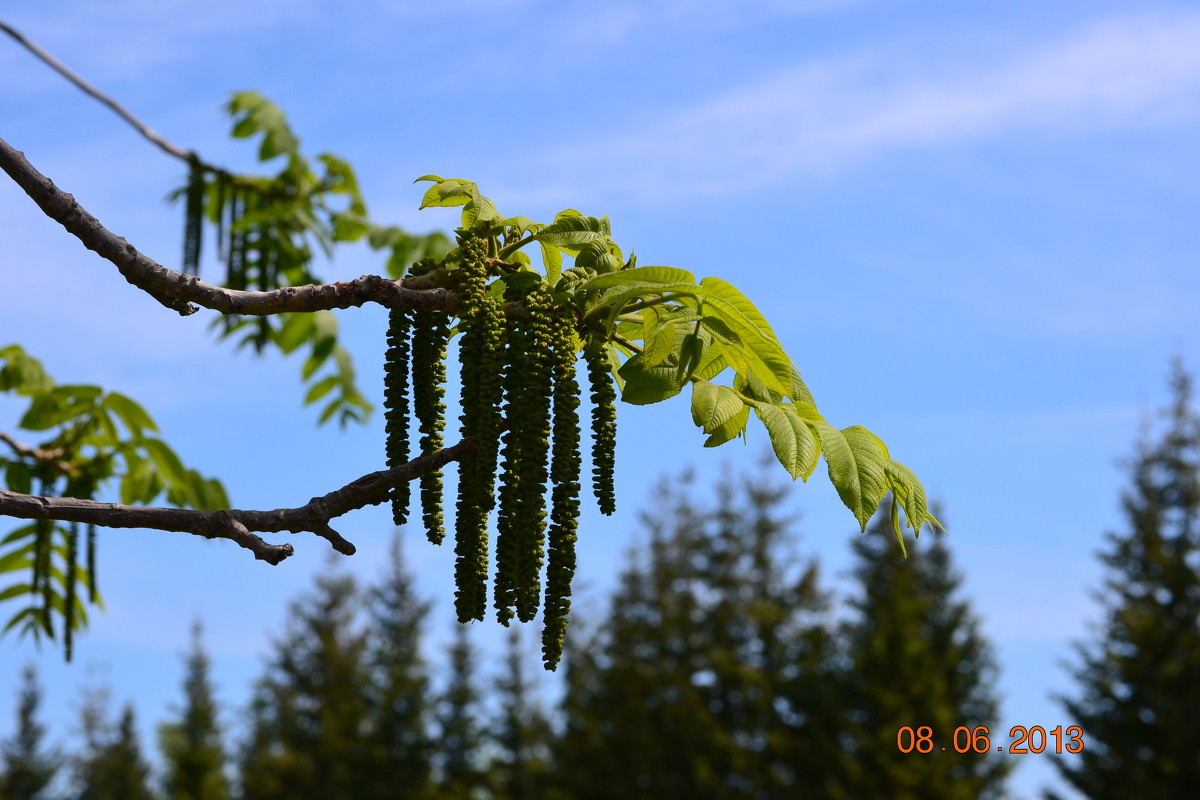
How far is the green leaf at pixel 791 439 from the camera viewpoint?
3.00m

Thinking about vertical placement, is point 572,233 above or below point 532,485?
above

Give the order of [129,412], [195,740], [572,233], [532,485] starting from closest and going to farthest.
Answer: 1. [532,485]
2. [572,233]
3. [129,412]
4. [195,740]

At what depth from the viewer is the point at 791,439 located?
3053 millimetres

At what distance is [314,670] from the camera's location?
46500mm

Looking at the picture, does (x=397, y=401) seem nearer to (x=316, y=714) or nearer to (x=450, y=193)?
(x=450, y=193)

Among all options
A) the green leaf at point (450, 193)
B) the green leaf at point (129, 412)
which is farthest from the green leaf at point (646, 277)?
the green leaf at point (129, 412)

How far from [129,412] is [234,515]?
3069 millimetres

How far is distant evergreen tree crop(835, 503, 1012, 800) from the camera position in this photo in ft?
91.9

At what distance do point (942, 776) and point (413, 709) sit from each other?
19.0 meters

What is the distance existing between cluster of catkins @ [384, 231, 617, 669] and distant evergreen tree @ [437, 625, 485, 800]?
126 ft

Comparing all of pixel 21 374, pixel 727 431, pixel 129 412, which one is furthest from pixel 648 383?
pixel 21 374

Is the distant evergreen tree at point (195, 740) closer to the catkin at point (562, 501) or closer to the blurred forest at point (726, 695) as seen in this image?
the blurred forest at point (726, 695)

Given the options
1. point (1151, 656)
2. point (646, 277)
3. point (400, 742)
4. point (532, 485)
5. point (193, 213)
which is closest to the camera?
point (532, 485)

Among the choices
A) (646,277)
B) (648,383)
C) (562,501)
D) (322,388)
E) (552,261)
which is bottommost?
(562,501)
